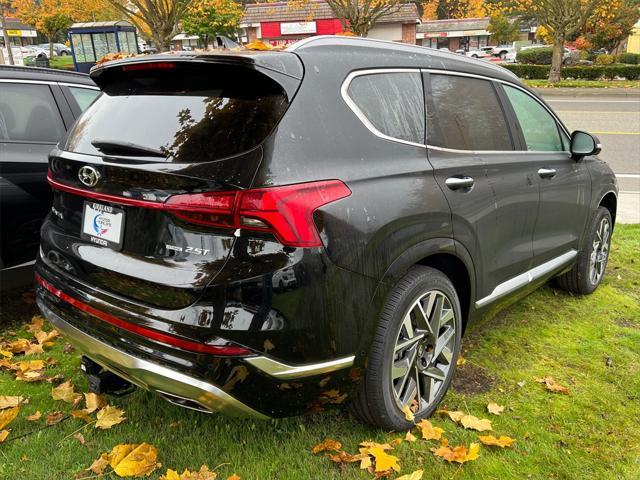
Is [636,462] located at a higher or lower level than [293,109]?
lower

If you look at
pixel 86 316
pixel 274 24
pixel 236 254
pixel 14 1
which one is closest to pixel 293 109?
pixel 236 254

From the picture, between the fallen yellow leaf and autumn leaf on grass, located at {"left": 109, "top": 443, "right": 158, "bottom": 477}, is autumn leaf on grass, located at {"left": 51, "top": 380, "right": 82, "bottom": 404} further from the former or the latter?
autumn leaf on grass, located at {"left": 109, "top": 443, "right": 158, "bottom": 477}

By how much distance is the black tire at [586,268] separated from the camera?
4297 mm

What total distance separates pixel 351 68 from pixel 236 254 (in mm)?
988

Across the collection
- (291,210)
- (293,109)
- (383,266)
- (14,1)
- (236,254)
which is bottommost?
(383,266)

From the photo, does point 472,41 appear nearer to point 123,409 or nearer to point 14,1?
point 14,1

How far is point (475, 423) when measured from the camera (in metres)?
2.77

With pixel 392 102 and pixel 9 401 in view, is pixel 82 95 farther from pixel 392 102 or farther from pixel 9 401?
pixel 392 102

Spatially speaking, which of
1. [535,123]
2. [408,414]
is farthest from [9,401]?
[535,123]

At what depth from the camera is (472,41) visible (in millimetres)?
73250

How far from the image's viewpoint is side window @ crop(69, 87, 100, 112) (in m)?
4.12

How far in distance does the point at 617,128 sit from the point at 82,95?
12.8 metres

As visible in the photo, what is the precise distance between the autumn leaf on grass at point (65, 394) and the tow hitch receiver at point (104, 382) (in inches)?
10.7

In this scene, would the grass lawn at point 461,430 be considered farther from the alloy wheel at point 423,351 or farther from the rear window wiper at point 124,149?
the rear window wiper at point 124,149
